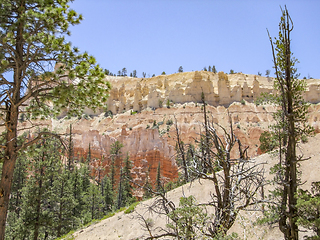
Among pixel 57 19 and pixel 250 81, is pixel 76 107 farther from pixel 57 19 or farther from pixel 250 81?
pixel 250 81

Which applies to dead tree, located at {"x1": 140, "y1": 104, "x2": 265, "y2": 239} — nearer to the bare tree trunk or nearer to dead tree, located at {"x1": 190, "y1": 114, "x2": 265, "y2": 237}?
dead tree, located at {"x1": 190, "y1": 114, "x2": 265, "y2": 237}

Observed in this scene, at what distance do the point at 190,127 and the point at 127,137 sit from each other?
15.2m

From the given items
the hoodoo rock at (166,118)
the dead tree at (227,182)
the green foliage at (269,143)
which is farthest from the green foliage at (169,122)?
the dead tree at (227,182)

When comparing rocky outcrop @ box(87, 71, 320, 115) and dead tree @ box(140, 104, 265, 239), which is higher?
rocky outcrop @ box(87, 71, 320, 115)

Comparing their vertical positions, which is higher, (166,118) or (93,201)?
(166,118)

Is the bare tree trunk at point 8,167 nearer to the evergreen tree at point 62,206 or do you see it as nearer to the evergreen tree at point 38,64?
the evergreen tree at point 38,64

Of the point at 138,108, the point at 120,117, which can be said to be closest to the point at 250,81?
the point at 138,108

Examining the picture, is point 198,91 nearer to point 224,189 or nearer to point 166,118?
point 166,118

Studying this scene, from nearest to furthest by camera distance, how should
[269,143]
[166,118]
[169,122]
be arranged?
[269,143] → [169,122] → [166,118]

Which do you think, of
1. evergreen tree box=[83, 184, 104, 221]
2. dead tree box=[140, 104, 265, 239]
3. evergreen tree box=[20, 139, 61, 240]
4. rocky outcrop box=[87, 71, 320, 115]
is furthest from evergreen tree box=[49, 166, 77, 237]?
rocky outcrop box=[87, 71, 320, 115]

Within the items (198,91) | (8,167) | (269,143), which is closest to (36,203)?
(8,167)

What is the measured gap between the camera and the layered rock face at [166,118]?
178 feet

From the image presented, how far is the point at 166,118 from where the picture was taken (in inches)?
→ 2498

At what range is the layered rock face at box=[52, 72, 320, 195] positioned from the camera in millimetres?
54344
